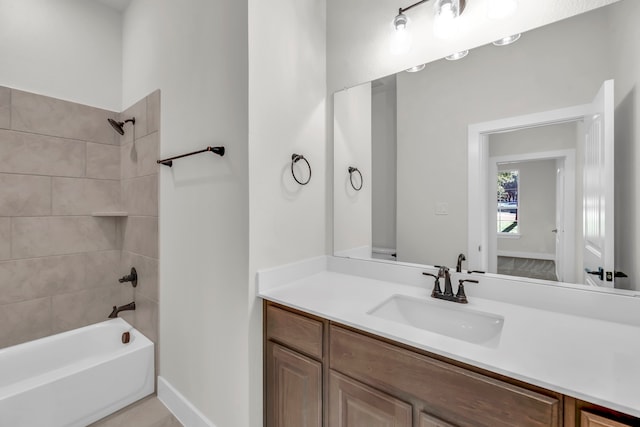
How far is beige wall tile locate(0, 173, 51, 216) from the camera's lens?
181 centimetres

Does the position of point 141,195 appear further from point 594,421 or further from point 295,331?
point 594,421

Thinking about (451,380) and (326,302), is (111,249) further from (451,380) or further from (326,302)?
(451,380)

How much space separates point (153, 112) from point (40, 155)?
86 centimetres

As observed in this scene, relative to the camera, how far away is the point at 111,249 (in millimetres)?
2283

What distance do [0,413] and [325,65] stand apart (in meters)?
2.59

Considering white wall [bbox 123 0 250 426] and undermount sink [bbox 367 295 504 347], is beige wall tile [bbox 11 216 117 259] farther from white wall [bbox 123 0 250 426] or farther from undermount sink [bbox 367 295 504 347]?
undermount sink [bbox 367 295 504 347]

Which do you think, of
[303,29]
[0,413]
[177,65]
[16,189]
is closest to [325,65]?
[303,29]

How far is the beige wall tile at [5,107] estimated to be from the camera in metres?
1.77

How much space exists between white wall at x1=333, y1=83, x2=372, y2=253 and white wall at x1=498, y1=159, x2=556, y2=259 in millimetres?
726

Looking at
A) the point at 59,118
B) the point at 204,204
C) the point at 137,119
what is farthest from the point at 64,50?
the point at 204,204

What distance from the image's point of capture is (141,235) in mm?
2062

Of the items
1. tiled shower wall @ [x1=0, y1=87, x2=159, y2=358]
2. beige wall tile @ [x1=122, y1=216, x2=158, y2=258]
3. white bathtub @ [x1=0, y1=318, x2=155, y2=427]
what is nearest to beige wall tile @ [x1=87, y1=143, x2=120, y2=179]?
tiled shower wall @ [x1=0, y1=87, x2=159, y2=358]

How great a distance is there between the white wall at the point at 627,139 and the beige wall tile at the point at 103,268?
3107 mm

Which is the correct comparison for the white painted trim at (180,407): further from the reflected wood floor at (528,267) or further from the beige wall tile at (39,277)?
the reflected wood floor at (528,267)
